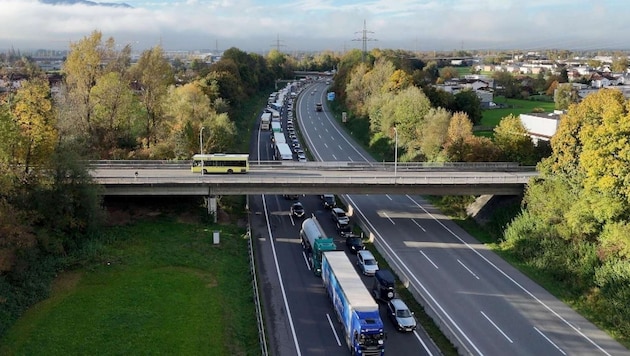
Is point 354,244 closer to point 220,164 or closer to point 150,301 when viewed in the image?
point 150,301

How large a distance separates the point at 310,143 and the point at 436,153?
28.4 m

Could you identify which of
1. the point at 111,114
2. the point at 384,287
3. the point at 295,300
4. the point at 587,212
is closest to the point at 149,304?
the point at 295,300

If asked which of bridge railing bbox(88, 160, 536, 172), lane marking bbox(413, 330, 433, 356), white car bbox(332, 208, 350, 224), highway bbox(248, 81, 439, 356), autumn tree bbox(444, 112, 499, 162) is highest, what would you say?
autumn tree bbox(444, 112, 499, 162)

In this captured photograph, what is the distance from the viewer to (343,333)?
26.9 metres

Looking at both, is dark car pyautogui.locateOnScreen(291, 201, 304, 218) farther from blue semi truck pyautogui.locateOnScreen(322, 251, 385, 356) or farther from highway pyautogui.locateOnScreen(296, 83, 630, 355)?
blue semi truck pyautogui.locateOnScreen(322, 251, 385, 356)

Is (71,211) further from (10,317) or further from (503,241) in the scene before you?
(503,241)

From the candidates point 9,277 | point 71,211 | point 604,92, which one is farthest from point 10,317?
point 604,92

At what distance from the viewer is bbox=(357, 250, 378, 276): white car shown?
34.2 metres

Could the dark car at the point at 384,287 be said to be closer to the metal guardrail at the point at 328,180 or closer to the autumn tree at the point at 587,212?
the autumn tree at the point at 587,212

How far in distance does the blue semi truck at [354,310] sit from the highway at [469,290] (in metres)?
4.76

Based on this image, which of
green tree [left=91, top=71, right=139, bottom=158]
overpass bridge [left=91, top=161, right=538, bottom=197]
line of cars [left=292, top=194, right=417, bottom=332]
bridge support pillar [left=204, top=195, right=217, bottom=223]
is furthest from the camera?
green tree [left=91, top=71, right=139, bottom=158]

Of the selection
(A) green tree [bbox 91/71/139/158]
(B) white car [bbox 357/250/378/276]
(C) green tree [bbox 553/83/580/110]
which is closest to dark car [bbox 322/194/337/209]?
(B) white car [bbox 357/250/378/276]

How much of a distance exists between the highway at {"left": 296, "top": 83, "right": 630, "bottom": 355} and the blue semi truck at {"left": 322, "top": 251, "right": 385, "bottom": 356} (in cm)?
476

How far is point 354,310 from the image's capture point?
960 inches
